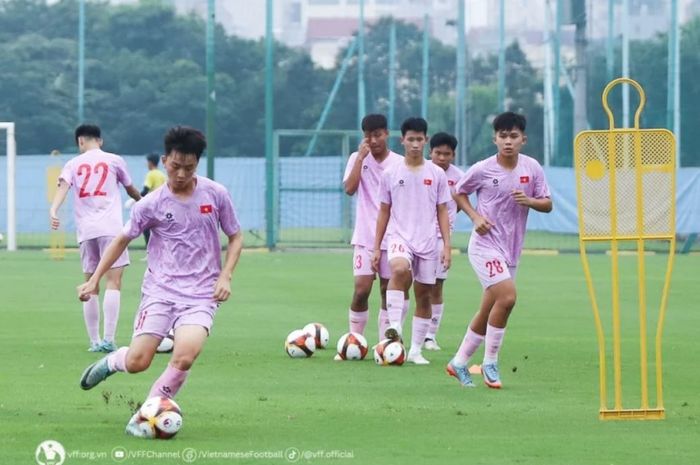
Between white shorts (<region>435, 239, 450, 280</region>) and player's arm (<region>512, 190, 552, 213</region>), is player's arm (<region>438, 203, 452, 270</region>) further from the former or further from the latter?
player's arm (<region>512, 190, 552, 213</region>)

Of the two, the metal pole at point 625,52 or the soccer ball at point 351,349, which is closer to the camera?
the soccer ball at point 351,349

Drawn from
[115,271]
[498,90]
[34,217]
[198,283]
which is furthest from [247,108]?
[198,283]

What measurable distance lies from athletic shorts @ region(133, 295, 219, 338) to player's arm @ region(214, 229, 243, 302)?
0.38 ft

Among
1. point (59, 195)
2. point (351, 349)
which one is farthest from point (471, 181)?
point (59, 195)

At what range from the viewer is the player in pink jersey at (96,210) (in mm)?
15227

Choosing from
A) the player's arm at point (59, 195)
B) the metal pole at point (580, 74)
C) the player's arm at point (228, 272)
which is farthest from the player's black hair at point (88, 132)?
the metal pole at point (580, 74)

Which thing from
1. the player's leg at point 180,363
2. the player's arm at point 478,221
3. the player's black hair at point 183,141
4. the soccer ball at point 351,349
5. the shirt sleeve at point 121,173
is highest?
the player's black hair at point 183,141

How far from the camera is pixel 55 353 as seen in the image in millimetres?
14812

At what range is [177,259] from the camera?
396 inches

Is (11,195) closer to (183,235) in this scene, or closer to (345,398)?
(345,398)

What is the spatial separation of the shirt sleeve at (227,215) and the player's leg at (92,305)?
4.94 m

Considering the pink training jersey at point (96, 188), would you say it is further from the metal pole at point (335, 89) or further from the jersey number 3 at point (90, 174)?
the metal pole at point (335, 89)

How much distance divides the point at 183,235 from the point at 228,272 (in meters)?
0.35

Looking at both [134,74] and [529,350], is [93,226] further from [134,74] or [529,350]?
[134,74]
